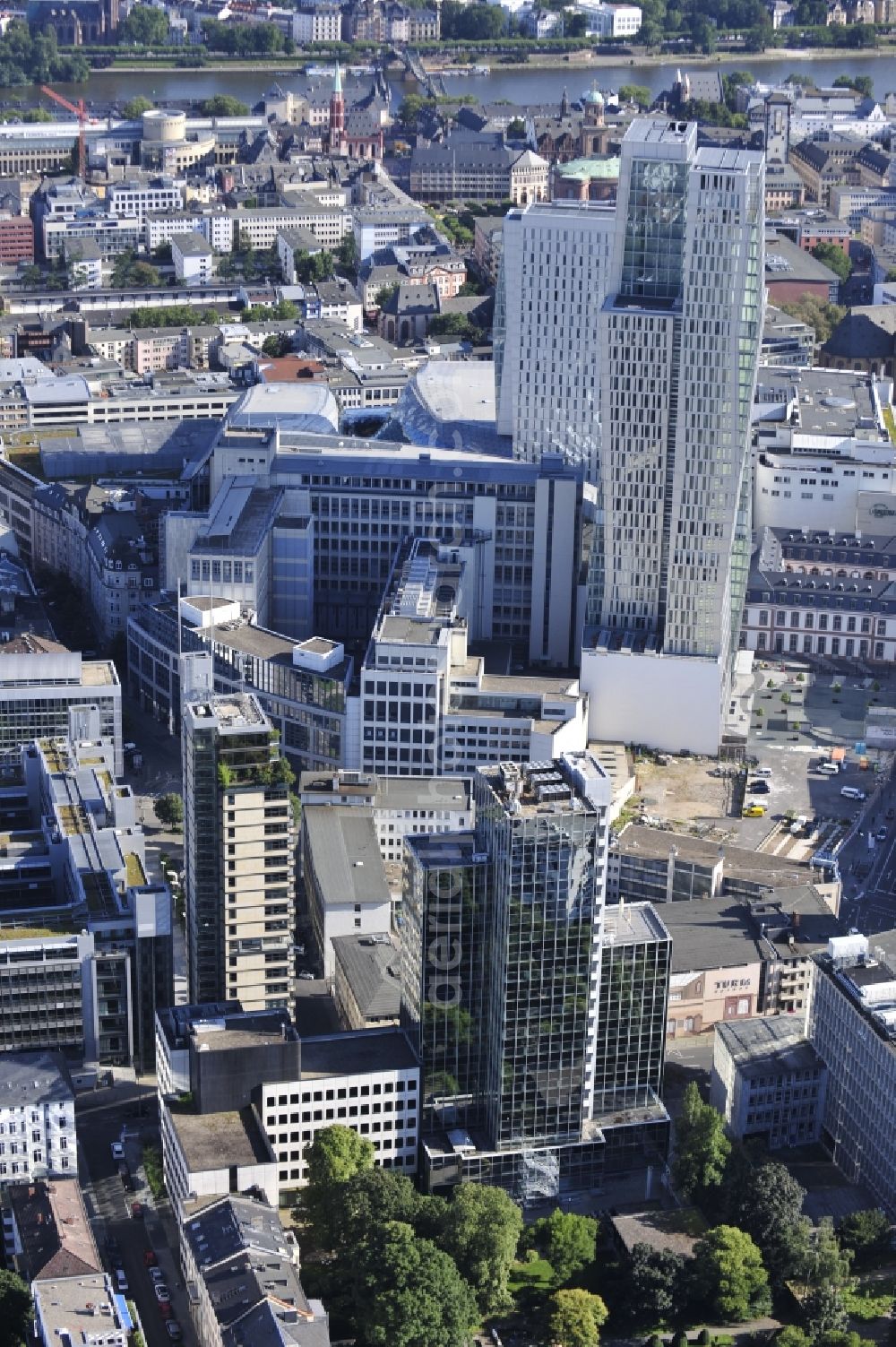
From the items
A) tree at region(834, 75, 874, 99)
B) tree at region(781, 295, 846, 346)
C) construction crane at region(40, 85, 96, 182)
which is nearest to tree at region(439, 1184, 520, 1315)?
tree at region(781, 295, 846, 346)

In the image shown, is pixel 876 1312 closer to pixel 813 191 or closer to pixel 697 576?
pixel 697 576

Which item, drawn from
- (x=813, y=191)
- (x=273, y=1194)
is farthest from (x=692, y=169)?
(x=813, y=191)

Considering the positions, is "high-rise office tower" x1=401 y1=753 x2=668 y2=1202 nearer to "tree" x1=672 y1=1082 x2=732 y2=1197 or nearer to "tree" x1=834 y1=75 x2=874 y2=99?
"tree" x1=672 y1=1082 x2=732 y2=1197

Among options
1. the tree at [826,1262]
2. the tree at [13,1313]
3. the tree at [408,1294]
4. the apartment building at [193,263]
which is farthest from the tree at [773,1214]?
the apartment building at [193,263]

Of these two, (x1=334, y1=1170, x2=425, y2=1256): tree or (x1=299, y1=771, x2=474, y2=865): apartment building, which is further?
(x1=299, y1=771, x2=474, y2=865): apartment building

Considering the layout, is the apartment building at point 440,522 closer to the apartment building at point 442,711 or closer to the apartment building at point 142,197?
the apartment building at point 442,711

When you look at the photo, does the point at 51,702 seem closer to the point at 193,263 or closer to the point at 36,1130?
the point at 36,1130
